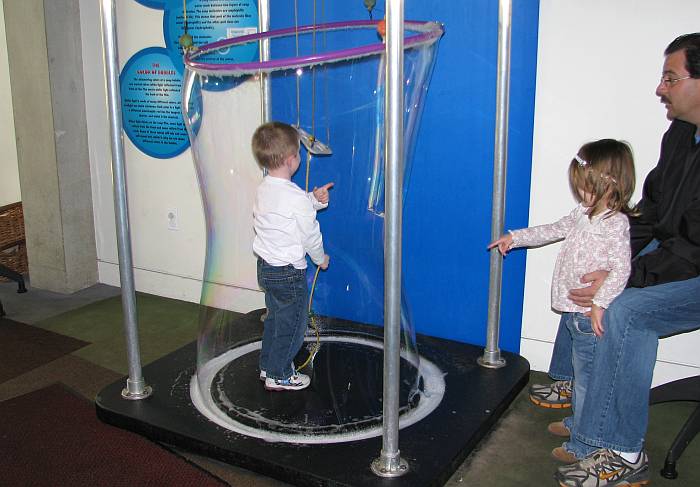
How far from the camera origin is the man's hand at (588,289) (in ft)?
6.58

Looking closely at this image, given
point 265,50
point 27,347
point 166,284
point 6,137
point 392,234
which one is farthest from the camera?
point 6,137

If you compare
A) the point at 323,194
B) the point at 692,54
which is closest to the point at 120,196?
the point at 323,194

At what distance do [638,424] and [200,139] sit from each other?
5.11 feet

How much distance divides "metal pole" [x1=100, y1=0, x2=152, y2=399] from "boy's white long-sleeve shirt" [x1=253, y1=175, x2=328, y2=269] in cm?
41

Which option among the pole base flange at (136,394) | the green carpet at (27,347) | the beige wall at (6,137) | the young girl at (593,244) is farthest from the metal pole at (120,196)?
the beige wall at (6,137)

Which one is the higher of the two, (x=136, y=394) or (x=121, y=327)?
(x=136, y=394)

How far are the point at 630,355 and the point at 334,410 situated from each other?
2.98ft

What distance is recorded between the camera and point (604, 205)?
79.0 inches

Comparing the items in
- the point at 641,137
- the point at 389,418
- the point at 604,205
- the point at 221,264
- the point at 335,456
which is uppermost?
the point at 641,137

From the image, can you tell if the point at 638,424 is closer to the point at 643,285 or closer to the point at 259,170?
the point at 643,285

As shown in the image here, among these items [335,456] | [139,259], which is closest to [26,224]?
[139,259]

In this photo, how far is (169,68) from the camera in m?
3.36

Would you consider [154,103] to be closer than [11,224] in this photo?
Yes

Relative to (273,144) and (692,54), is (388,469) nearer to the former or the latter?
(273,144)
